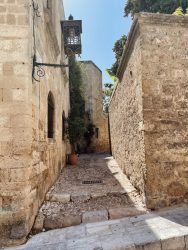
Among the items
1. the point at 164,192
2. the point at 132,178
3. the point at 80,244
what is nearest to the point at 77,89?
the point at 132,178

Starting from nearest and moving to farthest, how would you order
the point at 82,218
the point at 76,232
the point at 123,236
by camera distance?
1. the point at 123,236
2. the point at 76,232
3. the point at 82,218

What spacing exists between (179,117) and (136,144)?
1078 mm

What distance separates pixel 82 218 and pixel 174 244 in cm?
150

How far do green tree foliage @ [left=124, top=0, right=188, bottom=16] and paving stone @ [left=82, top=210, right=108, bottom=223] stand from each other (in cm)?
1052

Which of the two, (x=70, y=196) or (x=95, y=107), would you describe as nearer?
(x=70, y=196)

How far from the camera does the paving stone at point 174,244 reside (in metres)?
2.74

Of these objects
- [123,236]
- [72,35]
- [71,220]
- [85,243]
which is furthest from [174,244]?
[72,35]

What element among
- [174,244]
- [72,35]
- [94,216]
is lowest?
[174,244]

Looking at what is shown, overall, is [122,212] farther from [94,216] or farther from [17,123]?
[17,123]

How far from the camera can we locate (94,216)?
3541 millimetres

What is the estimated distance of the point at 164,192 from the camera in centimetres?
387

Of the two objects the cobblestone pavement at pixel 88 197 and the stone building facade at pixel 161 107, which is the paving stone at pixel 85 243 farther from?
the stone building facade at pixel 161 107

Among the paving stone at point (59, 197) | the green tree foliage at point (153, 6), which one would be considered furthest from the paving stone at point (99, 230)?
the green tree foliage at point (153, 6)

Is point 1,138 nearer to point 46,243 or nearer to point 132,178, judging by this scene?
point 46,243
